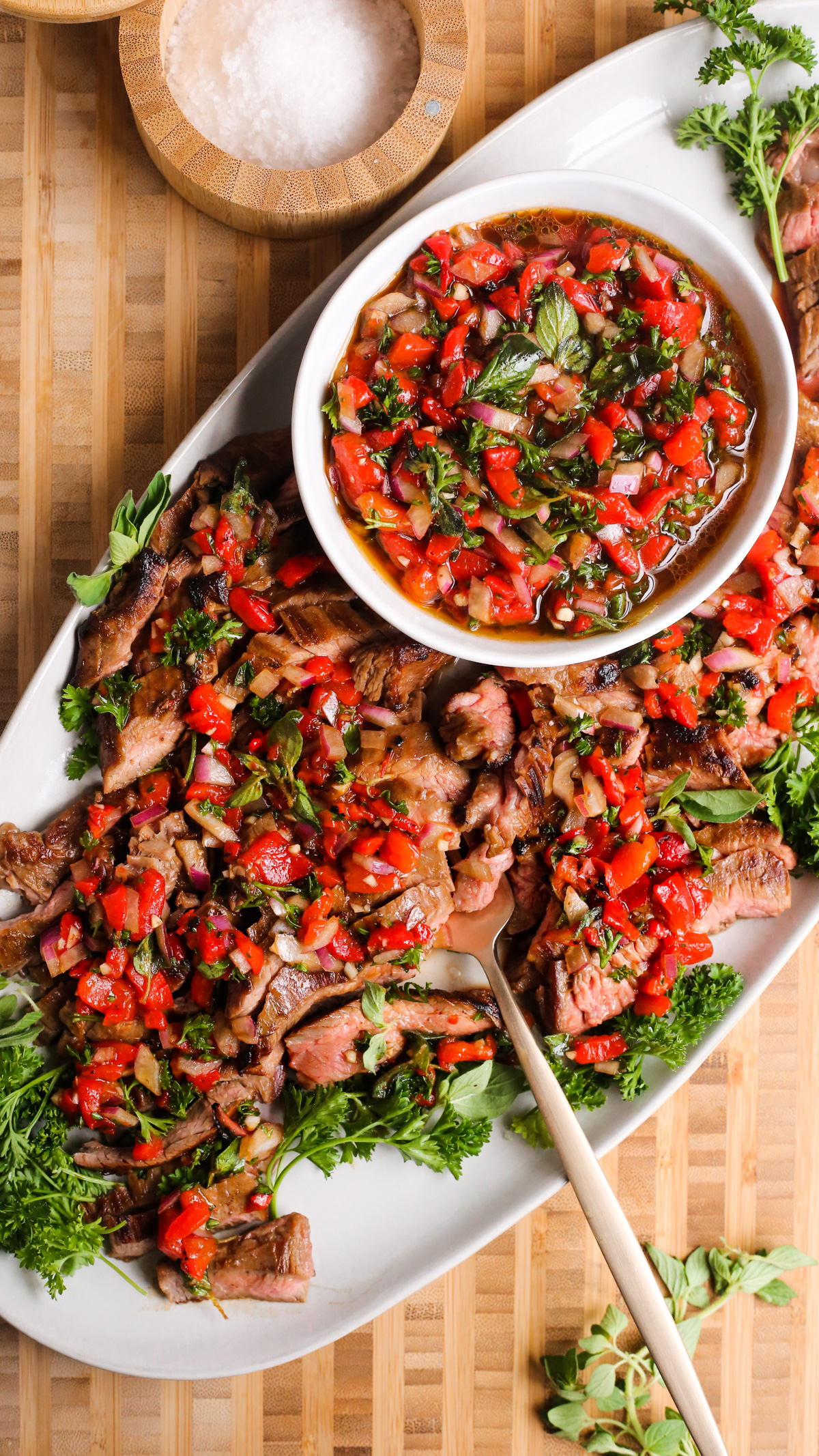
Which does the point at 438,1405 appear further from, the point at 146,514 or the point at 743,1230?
the point at 146,514

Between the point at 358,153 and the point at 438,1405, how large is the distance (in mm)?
5159

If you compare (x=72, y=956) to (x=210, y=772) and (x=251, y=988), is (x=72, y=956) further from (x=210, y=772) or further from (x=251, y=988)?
(x=210, y=772)

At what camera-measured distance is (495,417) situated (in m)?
3.20

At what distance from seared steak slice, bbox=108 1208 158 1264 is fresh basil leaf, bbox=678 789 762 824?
2582mm

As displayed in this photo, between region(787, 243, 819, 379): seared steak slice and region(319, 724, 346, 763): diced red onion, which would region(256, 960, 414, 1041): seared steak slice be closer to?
region(319, 724, 346, 763): diced red onion

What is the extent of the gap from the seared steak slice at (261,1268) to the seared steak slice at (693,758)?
7.10 ft

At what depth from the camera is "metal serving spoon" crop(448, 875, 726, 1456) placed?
352 centimetres

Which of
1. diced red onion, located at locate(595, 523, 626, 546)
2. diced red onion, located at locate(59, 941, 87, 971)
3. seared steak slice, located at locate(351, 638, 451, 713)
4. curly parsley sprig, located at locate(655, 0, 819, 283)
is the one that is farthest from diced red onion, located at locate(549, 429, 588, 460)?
diced red onion, located at locate(59, 941, 87, 971)

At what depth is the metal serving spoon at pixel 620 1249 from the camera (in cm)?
352

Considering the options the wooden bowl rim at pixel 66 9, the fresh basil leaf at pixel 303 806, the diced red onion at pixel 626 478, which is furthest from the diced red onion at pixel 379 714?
the wooden bowl rim at pixel 66 9

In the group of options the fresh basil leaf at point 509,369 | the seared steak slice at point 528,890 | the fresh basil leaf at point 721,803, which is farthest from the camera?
the seared steak slice at point 528,890

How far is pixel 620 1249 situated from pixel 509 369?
312 cm

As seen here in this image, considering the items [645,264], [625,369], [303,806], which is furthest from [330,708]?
[645,264]

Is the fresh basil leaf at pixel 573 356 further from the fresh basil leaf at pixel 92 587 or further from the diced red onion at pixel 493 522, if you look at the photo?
the fresh basil leaf at pixel 92 587
